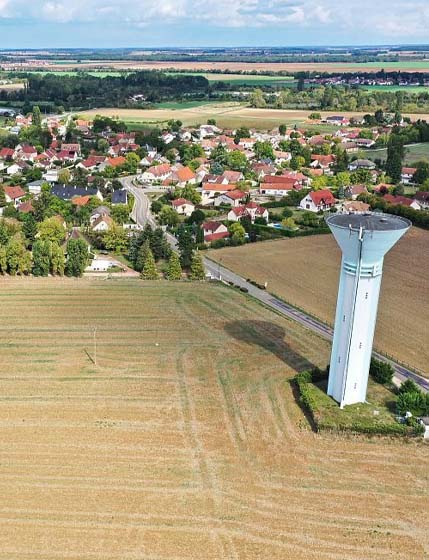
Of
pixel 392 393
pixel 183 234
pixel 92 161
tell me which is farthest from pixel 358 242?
pixel 92 161

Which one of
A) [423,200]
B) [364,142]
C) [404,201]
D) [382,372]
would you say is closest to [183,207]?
[404,201]

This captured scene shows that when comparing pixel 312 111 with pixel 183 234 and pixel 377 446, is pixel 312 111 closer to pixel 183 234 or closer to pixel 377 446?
pixel 183 234

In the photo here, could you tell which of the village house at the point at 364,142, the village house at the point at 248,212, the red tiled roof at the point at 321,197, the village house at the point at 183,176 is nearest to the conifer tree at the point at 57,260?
the village house at the point at 248,212

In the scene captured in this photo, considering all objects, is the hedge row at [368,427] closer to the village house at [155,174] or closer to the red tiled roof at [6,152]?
the village house at [155,174]

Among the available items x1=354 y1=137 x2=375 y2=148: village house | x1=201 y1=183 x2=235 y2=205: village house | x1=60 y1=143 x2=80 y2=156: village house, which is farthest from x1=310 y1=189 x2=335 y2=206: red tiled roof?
x1=60 y1=143 x2=80 y2=156: village house

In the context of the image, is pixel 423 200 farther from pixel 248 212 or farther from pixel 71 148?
pixel 71 148

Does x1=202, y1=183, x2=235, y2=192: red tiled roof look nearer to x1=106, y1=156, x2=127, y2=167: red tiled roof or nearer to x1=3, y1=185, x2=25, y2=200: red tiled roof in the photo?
x1=106, y1=156, x2=127, y2=167: red tiled roof
